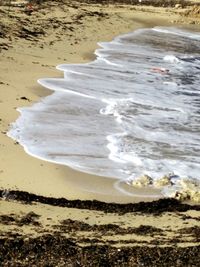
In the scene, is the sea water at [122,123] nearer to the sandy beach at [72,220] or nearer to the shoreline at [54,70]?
the shoreline at [54,70]

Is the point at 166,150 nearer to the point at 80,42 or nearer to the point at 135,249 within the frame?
the point at 135,249

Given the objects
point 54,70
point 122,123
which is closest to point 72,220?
point 122,123

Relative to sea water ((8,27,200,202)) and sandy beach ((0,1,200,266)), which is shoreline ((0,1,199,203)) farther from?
sea water ((8,27,200,202))

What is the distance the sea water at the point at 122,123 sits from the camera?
943 cm

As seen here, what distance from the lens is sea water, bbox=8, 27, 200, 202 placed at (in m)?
9.43

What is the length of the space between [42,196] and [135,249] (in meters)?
2.13

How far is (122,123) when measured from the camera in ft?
39.5

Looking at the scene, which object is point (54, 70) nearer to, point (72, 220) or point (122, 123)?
→ point (122, 123)

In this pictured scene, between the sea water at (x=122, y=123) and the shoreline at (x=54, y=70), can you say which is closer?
the shoreline at (x=54, y=70)

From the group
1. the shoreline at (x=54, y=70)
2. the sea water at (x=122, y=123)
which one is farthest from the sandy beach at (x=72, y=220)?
the sea water at (x=122, y=123)

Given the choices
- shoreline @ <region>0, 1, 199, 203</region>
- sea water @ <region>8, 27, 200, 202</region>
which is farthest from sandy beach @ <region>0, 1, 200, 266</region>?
sea water @ <region>8, 27, 200, 202</region>

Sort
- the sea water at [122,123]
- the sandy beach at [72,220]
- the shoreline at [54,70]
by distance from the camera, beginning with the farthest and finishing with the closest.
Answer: the sea water at [122,123], the shoreline at [54,70], the sandy beach at [72,220]

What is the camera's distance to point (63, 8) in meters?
28.1

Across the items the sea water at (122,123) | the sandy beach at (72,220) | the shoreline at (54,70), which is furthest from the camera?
the sea water at (122,123)
